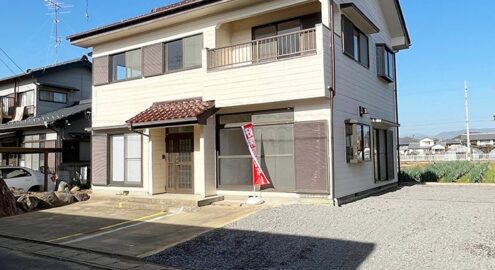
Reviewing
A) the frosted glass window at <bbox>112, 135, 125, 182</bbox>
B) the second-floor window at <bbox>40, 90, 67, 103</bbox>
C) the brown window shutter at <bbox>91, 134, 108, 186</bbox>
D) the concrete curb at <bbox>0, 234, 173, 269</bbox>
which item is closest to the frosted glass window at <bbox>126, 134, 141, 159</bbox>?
the frosted glass window at <bbox>112, 135, 125, 182</bbox>

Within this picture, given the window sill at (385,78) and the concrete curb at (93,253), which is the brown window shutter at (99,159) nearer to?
the concrete curb at (93,253)

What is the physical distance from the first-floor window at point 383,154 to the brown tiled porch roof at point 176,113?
6673mm

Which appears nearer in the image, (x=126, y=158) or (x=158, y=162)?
(x=158, y=162)

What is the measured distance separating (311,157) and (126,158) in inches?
281

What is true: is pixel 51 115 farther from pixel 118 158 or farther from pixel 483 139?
pixel 483 139

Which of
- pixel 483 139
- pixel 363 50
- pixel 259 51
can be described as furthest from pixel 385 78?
pixel 483 139

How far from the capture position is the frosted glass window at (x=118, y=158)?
1501 centimetres

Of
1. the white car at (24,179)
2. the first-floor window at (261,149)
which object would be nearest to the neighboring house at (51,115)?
the white car at (24,179)

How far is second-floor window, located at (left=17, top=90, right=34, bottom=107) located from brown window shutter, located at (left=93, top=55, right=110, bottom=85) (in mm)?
10147

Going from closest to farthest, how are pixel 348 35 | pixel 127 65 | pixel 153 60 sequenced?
pixel 348 35, pixel 153 60, pixel 127 65

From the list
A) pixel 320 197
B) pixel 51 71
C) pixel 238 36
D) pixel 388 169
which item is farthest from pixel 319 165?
pixel 51 71

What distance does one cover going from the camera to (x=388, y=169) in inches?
655

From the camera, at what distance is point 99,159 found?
15.5 metres

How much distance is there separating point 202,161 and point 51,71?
53.8ft
